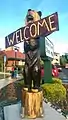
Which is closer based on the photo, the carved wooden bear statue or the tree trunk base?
the tree trunk base

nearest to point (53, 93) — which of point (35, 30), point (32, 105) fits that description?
point (32, 105)

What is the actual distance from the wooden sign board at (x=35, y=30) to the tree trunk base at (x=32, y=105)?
152 centimetres

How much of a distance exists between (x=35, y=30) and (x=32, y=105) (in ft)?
6.82

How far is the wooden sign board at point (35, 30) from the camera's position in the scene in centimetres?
816

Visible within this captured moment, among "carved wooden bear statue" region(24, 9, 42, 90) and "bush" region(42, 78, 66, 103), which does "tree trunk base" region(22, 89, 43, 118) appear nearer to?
"carved wooden bear statue" region(24, 9, 42, 90)

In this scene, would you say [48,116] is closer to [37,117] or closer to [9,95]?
[37,117]

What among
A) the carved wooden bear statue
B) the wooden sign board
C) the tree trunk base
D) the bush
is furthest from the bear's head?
the bush

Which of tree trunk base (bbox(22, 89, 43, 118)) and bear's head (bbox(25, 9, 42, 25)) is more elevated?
bear's head (bbox(25, 9, 42, 25))

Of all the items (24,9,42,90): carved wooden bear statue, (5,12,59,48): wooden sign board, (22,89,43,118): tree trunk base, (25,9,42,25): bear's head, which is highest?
(25,9,42,25): bear's head

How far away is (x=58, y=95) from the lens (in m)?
11.6

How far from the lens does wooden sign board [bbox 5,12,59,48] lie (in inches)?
321

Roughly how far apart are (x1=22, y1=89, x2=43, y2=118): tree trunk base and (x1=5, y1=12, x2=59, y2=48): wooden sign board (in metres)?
1.52

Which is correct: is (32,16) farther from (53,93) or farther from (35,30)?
(53,93)

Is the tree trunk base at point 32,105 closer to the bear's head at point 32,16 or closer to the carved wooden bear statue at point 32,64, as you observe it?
the carved wooden bear statue at point 32,64
